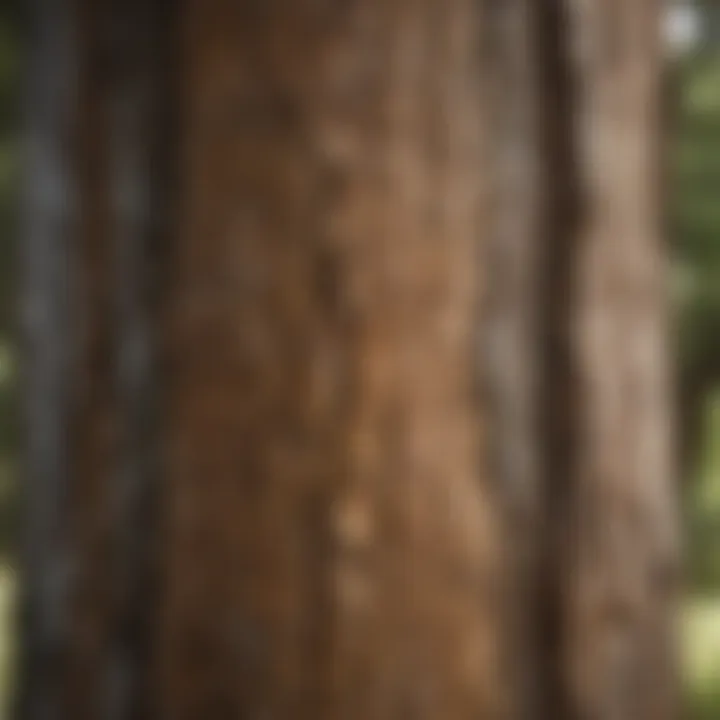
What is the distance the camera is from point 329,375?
577 mm

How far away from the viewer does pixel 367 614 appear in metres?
0.57

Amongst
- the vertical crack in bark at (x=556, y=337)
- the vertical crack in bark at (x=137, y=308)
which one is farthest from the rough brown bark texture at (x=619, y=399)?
the vertical crack in bark at (x=137, y=308)

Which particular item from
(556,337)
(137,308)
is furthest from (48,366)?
(556,337)

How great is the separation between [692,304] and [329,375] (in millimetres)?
242

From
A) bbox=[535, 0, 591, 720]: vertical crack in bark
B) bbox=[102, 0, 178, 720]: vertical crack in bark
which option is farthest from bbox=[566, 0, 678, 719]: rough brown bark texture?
bbox=[102, 0, 178, 720]: vertical crack in bark

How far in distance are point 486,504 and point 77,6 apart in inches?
11.3

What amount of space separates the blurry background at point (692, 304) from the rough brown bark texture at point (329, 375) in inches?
6.3

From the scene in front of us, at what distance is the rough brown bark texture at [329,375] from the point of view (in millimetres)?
573

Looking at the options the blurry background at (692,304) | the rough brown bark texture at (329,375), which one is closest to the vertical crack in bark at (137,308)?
the rough brown bark texture at (329,375)

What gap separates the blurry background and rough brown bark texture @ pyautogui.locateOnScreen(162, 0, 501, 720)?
16 centimetres

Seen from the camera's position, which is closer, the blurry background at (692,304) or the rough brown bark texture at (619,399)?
the rough brown bark texture at (619,399)

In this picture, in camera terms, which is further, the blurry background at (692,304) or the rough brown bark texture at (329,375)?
the blurry background at (692,304)

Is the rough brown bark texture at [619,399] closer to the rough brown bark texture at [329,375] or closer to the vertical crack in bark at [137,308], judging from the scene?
the rough brown bark texture at [329,375]

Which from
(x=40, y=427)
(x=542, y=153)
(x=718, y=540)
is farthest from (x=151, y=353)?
(x=718, y=540)
